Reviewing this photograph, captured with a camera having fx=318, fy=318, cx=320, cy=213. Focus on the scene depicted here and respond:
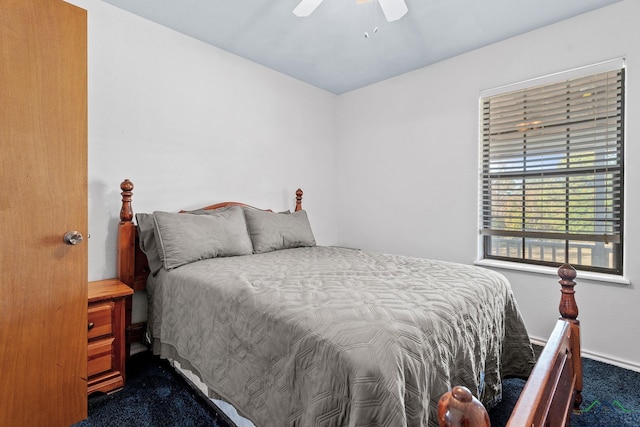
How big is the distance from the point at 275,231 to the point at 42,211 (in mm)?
1559

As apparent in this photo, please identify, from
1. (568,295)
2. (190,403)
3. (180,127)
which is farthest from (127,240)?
(568,295)

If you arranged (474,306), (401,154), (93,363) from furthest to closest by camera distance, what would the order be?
(401,154)
(93,363)
(474,306)

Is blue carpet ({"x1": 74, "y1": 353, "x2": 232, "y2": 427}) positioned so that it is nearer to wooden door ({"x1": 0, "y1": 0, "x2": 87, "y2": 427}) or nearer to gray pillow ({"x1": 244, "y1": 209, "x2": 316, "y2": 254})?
wooden door ({"x1": 0, "y1": 0, "x2": 87, "y2": 427})

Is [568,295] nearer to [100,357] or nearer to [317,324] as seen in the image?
[317,324]

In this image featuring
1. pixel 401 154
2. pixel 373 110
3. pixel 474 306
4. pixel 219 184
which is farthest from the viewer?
pixel 373 110

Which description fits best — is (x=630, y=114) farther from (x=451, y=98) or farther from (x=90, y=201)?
(x=90, y=201)

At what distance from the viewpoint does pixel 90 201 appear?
2.16 metres

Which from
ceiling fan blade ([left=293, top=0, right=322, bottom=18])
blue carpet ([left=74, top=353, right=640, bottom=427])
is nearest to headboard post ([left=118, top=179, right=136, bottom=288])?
blue carpet ([left=74, top=353, right=640, bottom=427])

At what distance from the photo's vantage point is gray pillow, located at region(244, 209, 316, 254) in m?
2.62

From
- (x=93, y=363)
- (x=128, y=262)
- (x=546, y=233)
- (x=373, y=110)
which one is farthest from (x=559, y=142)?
(x=93, y=363)

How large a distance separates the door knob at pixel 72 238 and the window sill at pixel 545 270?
2910 millimetres

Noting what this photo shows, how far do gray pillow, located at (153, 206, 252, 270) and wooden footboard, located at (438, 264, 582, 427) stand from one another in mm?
1892

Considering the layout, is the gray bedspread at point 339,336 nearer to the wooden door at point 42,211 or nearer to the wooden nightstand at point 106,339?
the wooden nightstand at point 106,339

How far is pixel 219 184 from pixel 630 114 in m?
3.13
